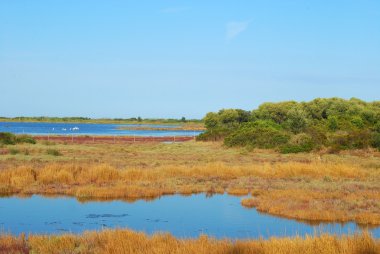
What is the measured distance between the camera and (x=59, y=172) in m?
24.0

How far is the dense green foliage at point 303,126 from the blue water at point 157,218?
25243 mm

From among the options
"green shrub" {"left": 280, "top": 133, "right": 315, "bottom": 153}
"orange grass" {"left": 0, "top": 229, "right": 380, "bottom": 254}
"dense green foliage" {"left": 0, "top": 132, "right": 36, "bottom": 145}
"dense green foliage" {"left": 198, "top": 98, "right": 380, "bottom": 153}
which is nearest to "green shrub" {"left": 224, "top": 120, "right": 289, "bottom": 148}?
"dense green foliage" {"left": 198, "top": 98, "right": 380, "bottom": 153}

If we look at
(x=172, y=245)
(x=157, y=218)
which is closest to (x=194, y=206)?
(x=157, y=218)

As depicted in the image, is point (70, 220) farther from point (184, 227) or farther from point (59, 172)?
point (59, 172)

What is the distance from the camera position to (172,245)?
10.6 m

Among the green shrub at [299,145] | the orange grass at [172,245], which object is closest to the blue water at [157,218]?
the orange grass at [172,245]

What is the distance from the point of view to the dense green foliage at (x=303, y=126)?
43531 millimetres

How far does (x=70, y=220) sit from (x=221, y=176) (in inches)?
463

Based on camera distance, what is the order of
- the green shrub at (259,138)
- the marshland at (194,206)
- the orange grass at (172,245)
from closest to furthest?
1. the orange grass at (172,245)
2. the marshland at (194,206)
3. the green shrub at (259,138)

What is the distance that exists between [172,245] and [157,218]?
21.0 ft

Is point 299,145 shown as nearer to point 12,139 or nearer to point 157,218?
point 12,139

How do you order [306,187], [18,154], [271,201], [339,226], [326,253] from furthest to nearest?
[18,154] < [306,187] < [271,201] < [339,226] < [326,253]

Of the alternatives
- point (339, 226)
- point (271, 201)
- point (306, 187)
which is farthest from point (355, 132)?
point (339, 226)

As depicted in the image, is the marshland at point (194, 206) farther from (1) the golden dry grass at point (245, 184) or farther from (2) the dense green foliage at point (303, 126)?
(2) the dense green foliage at point (303, 126)
